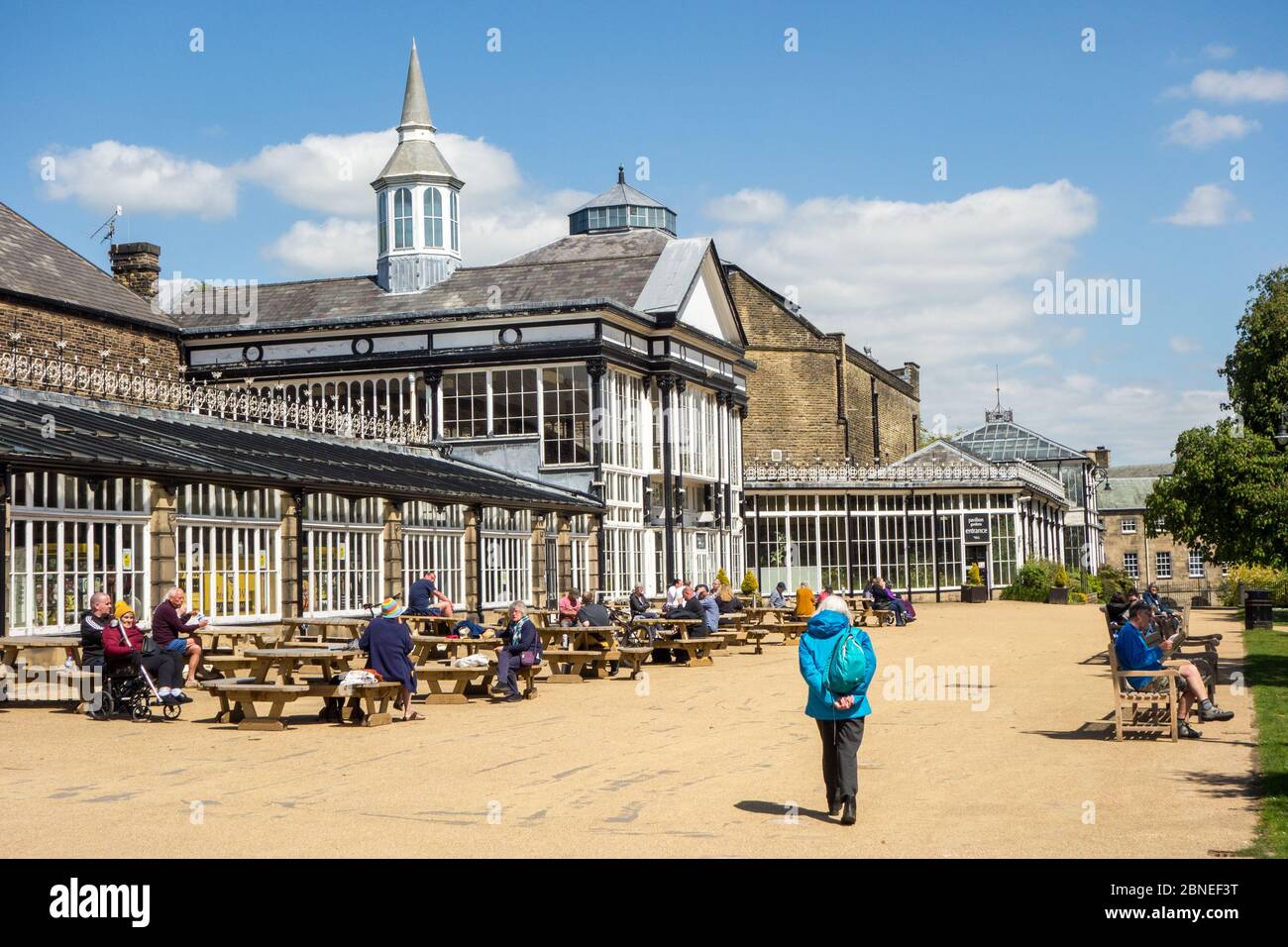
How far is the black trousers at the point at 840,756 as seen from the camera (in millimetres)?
9391

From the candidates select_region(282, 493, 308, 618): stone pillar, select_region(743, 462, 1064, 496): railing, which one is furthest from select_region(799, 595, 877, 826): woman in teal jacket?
select_region(743, 462, 1064, 496): railing

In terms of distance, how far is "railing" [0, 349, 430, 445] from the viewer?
26609 millimetres

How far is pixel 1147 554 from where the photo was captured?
8012 cm

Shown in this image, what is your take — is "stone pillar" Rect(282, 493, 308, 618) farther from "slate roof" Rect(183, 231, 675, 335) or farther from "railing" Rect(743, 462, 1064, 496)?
"railing" Rect(743, 462, 1064, 496)

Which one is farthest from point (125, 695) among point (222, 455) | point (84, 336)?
point (84, 336)

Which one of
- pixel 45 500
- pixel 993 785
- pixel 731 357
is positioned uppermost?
pixel 731 357

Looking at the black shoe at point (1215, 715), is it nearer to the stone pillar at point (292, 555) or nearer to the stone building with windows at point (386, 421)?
the stone building with windows at point (386, 421)

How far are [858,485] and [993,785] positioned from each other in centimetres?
3764

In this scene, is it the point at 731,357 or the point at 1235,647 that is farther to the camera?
the point at 731,357

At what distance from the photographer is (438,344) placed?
3675 centimetres

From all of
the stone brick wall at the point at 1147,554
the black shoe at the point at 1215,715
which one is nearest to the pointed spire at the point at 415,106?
the black shoe at the point at 1215,715

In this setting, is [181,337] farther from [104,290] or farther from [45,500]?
[45,500]
